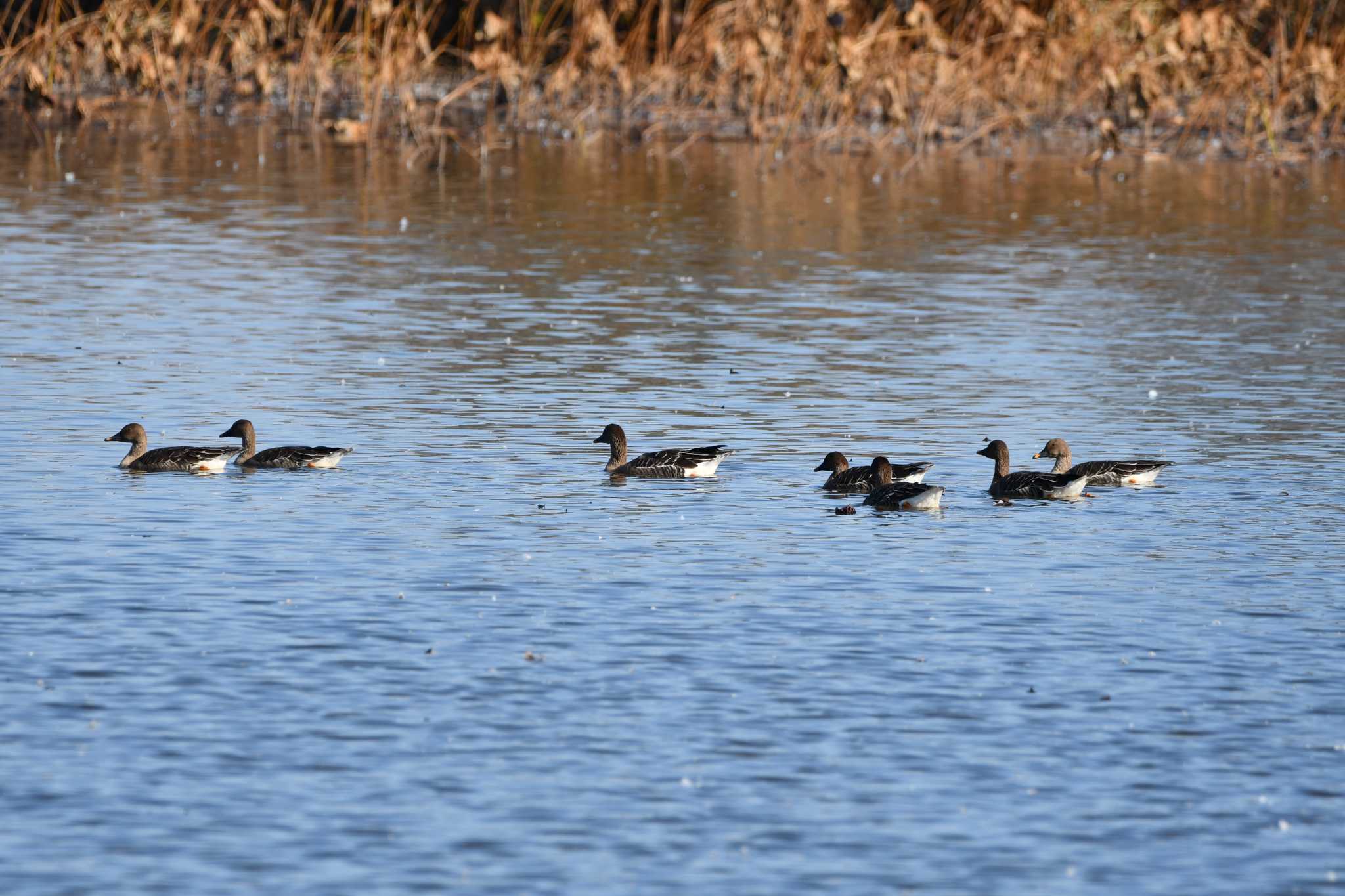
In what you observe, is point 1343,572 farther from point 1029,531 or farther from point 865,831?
point 865,831

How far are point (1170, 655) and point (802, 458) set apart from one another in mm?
7414

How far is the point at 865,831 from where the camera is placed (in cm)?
1191

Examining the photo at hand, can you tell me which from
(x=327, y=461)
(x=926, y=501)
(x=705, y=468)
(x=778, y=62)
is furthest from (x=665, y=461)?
(x=778, y=62)

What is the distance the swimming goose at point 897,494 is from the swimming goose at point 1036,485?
65 cm

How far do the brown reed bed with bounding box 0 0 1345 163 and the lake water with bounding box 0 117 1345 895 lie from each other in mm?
11225

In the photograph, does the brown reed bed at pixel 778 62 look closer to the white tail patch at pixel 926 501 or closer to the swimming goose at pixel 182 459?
the swimming goose at pixel 182 459

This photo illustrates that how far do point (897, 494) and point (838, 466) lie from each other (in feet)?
3.45

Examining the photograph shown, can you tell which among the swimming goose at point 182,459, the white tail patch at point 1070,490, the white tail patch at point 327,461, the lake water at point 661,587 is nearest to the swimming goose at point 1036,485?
the white tail patch at point 1070,490

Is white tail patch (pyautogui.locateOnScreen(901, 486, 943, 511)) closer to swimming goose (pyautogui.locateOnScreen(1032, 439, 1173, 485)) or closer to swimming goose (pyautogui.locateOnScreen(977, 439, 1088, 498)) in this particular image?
swimming goose (pyautogui.locateOnScreen(977, 439, 1088, 498))

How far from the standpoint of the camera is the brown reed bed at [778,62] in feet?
156

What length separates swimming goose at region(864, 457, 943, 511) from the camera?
19594mm

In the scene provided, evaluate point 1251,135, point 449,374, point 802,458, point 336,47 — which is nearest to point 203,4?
point 336,47

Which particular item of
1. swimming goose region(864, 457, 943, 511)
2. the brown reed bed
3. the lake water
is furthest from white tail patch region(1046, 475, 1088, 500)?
the brown reed bed

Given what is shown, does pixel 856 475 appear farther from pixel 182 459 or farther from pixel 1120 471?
pixel 182 459
